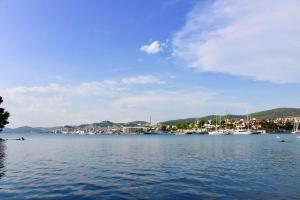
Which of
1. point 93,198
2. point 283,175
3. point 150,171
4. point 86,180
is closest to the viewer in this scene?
point 93,198

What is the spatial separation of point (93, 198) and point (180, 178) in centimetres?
1462

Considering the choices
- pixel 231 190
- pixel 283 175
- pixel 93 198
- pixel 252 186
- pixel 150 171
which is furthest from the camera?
pixel 150 171

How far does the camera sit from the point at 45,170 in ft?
170

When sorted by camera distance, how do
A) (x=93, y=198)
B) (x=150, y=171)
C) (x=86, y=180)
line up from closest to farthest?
(x=93, y=198), (x=86, y=180), (x=150, y=171)

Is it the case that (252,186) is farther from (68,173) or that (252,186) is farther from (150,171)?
(68,173)

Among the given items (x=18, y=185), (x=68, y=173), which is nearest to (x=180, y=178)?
(x=68, y=173)

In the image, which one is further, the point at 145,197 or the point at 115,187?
the point at 115,187

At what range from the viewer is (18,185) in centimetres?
3841

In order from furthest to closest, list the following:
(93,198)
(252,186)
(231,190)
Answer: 1. (252,186)
2. (231,190)
3. (93,198)

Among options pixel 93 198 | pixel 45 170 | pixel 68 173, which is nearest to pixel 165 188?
pixel 93 198

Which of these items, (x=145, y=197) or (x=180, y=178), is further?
(x=180, y=178)

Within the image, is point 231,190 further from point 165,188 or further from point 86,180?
point 86,180

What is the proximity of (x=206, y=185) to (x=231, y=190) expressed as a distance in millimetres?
3505

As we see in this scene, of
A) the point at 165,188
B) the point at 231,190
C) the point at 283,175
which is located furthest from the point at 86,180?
the point at 283,175
